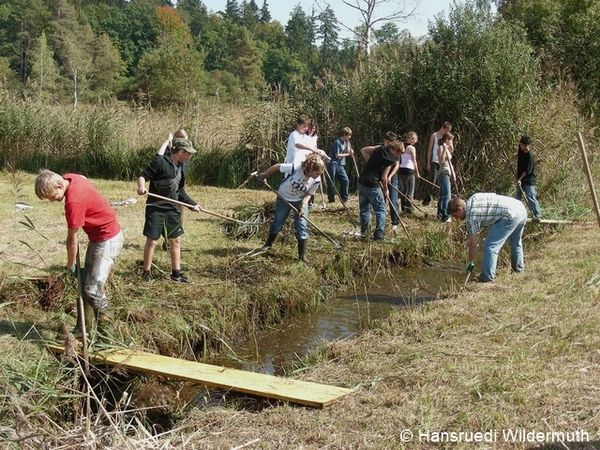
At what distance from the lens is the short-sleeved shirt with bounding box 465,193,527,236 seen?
849cm

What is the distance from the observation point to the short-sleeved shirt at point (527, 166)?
1236 cm

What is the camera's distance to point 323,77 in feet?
58.1

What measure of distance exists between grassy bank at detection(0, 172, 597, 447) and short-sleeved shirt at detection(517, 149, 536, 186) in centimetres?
188

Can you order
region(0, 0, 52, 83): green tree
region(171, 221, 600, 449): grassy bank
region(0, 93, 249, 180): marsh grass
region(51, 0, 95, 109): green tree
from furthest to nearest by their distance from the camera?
region(0, 0, 52, 83): green tree, region(51, 0, 95, 109): green tree, region(0, 93, 249, 180): marsh grass, region(171, 221, 600, 449): grassy bank

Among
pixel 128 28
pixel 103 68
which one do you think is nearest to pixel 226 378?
pixel 103 68

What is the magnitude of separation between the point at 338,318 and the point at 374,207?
2.76 meters

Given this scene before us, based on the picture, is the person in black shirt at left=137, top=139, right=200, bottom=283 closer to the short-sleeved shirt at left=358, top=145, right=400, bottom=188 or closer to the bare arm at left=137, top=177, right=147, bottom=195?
the bare arm at left=137, top=177, right=147, bottom=195

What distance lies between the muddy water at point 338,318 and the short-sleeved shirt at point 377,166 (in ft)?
4.38

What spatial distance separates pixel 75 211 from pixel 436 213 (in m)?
8.68

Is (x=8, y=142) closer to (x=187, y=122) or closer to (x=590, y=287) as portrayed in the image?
(x=187, y=122)

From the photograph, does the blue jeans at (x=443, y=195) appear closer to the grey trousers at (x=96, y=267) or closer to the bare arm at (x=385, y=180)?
the bare arm at (x=385, y=180)

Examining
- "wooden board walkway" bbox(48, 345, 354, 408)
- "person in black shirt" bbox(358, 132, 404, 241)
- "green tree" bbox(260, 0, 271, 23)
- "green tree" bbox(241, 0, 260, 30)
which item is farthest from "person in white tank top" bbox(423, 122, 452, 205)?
"green tree" bbox(260, 0, 271, 23)

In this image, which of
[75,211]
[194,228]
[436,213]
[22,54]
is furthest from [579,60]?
[22,54]

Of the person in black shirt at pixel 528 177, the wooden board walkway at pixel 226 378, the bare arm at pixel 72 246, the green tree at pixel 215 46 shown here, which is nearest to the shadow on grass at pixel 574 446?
the wooden board walkway at pixel 226 378
